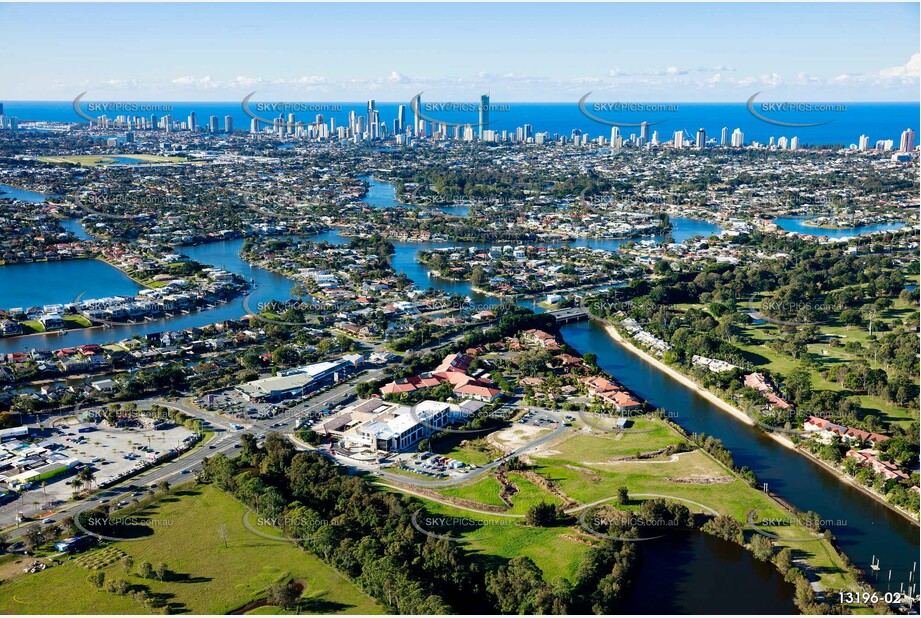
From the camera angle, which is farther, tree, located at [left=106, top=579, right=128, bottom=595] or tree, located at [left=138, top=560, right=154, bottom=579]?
tree, located at [left=138, top=560, right=154, bottom=579]

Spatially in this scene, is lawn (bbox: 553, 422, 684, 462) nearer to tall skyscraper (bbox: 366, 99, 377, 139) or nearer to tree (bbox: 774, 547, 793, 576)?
tree (bbox: 774, 547, 793, 576)

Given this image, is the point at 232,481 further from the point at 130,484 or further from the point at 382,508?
the point at 382,508

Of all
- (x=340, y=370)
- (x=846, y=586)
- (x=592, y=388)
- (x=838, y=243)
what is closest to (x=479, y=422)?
(x=592, y=388)

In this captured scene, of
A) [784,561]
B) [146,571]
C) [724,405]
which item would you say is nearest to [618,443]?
[724,405]

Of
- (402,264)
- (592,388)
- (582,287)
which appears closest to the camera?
(592,388)

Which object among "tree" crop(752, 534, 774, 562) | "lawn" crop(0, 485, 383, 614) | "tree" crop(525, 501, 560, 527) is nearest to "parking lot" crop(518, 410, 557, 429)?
"tree" crop(525, 501, 560, 527)

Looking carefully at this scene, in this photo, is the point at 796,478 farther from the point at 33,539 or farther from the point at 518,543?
the point at 33,539
